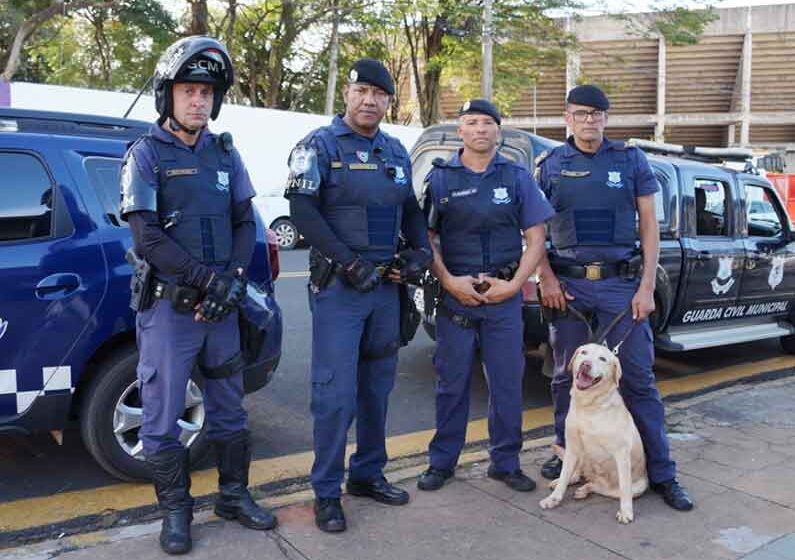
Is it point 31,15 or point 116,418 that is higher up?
point 31,15

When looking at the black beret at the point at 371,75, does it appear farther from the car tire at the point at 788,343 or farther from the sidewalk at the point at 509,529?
the car tire at the point at 788,343

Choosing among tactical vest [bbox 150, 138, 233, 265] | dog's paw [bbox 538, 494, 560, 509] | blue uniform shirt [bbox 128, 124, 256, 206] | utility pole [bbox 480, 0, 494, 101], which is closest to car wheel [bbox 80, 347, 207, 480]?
tactical vest [bbox 150, 138, 233, 265]

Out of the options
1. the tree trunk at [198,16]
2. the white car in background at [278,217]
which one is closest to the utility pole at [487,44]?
the tree trunk at [198,16]

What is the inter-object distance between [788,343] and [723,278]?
166 cm

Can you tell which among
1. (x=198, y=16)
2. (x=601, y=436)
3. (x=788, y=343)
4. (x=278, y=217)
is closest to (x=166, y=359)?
(x=601, y=436)

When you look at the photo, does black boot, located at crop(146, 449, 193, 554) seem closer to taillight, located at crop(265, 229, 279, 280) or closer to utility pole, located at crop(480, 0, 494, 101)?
taillight, located at crop(265, 229, 279, 280)

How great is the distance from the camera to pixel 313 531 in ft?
10.7

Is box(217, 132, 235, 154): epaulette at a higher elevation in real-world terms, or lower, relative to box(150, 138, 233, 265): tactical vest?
higher

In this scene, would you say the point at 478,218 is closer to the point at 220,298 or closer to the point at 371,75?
the point at 371,75

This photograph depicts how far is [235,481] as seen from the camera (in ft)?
10.9

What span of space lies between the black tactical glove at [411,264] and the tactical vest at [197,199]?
2.42 ft

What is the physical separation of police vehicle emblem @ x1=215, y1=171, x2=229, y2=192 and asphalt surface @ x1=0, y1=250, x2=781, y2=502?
1714mm

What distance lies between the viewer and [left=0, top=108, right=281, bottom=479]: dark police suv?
3385mm

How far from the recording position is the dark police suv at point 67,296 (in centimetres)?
338
